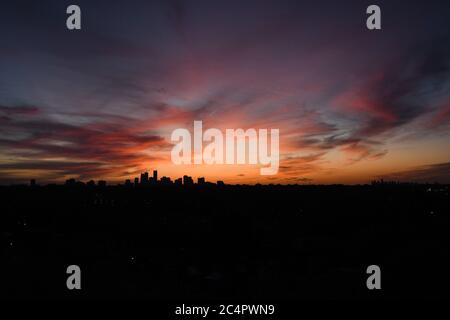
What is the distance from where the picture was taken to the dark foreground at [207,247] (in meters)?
13.0

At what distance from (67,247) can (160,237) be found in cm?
1979

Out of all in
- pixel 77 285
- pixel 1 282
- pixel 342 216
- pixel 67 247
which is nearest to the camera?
pixel 77 285

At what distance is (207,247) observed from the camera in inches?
1881

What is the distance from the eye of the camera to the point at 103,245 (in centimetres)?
4172

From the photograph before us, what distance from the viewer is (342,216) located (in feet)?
210

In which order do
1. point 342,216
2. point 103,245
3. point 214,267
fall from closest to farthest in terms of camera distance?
1. point 214,267
2. point 103,245
3. point 342,216

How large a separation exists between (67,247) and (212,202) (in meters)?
50.2

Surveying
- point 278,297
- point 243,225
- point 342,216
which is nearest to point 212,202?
point 243,225

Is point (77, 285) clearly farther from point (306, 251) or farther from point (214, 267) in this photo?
point (306, 251)

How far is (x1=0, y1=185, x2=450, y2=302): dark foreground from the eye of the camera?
42.5ft

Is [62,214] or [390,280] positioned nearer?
[390,280]

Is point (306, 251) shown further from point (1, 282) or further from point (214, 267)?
point (1, 282)
